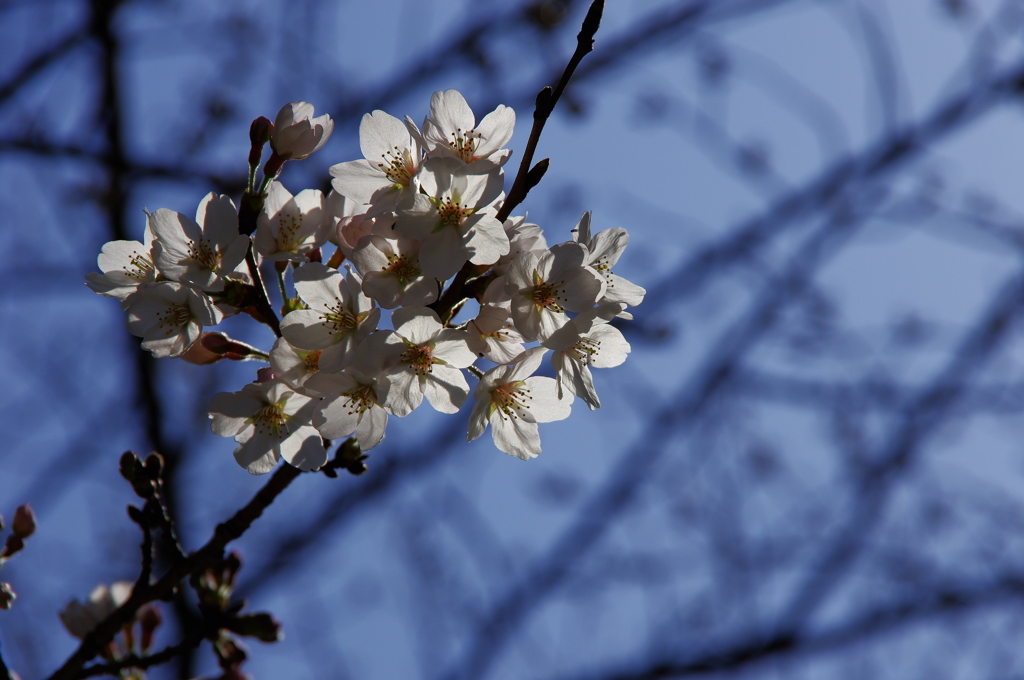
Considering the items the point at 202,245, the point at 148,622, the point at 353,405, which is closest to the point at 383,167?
the point at 202,245

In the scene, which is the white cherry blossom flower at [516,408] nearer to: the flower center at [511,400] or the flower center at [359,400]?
the flower center at [511,400]

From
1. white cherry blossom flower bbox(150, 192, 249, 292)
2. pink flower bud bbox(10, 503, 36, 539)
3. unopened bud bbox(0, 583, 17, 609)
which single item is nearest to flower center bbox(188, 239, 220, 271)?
white cherry blossom flower bbox(150, 192, 249, 292)

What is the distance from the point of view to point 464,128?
4.79ft

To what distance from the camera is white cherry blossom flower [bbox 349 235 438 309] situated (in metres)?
1.22

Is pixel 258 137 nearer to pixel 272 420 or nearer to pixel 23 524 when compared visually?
pixel 272 420

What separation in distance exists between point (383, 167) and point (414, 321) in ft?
1.26

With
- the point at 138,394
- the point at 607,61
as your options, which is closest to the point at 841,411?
the point at 607,61

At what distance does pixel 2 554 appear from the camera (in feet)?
5.44

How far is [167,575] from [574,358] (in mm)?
866

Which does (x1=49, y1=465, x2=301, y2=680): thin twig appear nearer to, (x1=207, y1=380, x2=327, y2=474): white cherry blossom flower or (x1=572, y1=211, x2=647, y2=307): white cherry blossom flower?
(x1=207, y1=380, x2=327, y2=474): white cherry blossom flower

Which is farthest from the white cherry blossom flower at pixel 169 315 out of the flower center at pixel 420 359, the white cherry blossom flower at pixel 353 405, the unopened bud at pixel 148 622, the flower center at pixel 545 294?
the unopened bud at pixel 148 622

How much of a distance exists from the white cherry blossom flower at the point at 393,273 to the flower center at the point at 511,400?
301 millimetres

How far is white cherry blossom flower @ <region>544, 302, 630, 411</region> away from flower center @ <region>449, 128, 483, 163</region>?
40 cm

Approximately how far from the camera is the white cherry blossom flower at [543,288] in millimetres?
1245
